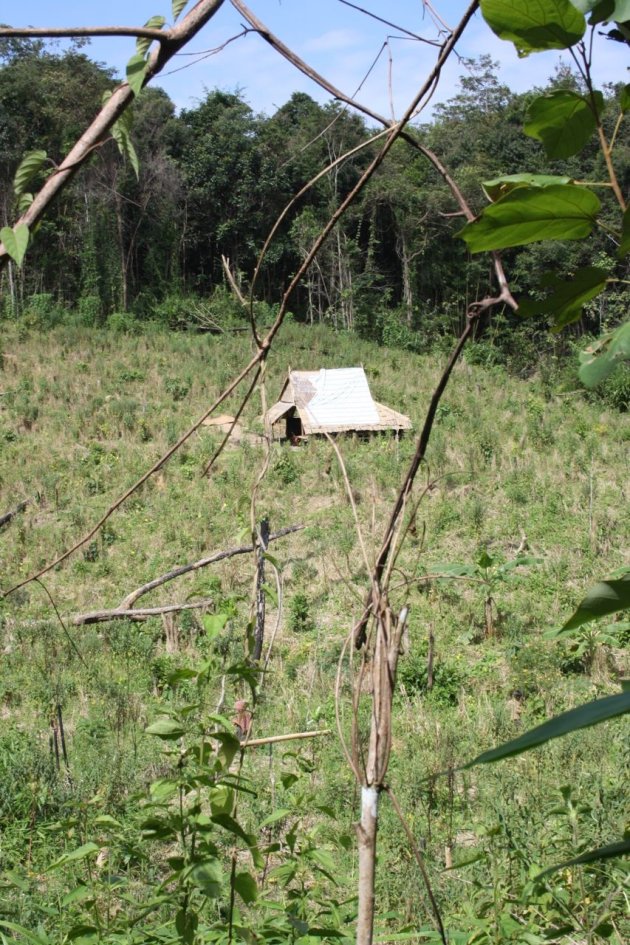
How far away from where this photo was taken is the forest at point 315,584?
2.27 ft

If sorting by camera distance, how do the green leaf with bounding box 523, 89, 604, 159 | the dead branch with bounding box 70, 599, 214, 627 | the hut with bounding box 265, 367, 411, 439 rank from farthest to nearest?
1. the hut with bounding box 265, 367, 411, 439
2. the dead branch with bounding box 70, 599, 214, 627
3. the green leaf with bounding box 523, 89, 604, 159

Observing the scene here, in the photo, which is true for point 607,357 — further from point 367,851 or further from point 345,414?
point 345,414

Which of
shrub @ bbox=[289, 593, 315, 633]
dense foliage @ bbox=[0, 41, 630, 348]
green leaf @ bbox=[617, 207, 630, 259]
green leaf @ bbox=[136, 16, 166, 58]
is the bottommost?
shrub @ bbox=[289, 593, 315, 633]

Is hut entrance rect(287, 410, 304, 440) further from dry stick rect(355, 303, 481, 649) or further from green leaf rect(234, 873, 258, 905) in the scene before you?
dry stick rect(355, 303, 481, 649)

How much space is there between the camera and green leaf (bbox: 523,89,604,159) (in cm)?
49

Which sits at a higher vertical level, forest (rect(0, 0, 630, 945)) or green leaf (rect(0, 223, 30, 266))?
green leaf (rect(0, 223, 30, 266))

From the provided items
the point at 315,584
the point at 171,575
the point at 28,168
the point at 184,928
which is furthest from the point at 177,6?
the point at 315,584

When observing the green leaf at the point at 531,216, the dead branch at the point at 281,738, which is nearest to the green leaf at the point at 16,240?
the green leaf at the point at 531,216

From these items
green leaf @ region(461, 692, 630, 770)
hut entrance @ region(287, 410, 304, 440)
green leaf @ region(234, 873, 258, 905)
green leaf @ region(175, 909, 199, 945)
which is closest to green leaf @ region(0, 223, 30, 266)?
green leaf @ region(461, 692, 630, 770)

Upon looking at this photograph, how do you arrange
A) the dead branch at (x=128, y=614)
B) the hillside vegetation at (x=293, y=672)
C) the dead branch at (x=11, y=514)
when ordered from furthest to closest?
the dead branch at (x=11, y=514), the dead branch at (x=128, y=614), the hillside vegetation at (x=293, y=672)

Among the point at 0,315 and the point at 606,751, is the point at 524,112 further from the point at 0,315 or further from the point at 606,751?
the point at 0,315

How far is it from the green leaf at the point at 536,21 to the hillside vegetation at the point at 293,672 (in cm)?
37

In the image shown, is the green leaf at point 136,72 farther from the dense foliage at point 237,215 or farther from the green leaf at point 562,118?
the dense foliage at point 237,215

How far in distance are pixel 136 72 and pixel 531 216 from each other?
1.11ft
